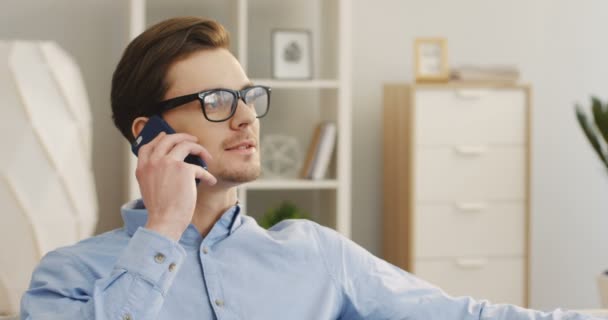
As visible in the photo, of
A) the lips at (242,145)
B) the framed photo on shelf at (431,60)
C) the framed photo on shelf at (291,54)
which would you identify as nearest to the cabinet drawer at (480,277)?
the framed photo on shelf at (431,60)

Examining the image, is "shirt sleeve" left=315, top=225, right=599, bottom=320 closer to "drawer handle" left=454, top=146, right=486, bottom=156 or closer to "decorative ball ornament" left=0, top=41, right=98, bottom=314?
"decorative ball ornament" left=0, top=41, right=98, bottom=314

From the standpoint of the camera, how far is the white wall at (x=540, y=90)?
4148mm

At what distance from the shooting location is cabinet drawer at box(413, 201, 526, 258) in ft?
12.1

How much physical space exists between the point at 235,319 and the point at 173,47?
50 centimetres

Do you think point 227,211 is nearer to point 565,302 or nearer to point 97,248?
point 97,248

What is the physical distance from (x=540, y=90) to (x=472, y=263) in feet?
3.46

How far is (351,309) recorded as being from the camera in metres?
1.65

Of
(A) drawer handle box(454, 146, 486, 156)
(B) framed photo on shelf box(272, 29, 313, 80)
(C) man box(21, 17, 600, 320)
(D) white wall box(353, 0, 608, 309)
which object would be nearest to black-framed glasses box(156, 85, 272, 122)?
(C) man box(21, 17, 600, 320)

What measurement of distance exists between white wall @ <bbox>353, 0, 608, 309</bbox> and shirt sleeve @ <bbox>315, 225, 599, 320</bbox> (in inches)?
97.8

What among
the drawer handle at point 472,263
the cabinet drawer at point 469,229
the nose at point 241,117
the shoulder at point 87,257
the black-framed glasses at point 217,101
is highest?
the black-framed glasses at point 217,101

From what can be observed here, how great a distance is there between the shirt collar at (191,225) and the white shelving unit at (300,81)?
1.90 meters

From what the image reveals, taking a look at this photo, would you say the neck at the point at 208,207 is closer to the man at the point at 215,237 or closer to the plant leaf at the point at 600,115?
the man at the point at 215,237

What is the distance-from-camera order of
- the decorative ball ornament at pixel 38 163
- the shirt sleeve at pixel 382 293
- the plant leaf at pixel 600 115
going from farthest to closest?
the plant leaf at pixel 600 115 → the decorative ball ornament at pixel 38 163 → the shirt sleeve at pixel 382 293

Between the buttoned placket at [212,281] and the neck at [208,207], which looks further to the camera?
the neck at [208,207]
